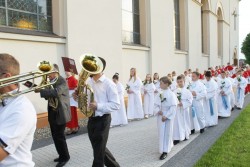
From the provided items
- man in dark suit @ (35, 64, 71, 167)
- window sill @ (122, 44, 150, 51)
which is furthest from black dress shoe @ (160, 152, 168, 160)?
window sill @ (122, 44, 150, 51)

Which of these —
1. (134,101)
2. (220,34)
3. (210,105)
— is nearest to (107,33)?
(134,101)

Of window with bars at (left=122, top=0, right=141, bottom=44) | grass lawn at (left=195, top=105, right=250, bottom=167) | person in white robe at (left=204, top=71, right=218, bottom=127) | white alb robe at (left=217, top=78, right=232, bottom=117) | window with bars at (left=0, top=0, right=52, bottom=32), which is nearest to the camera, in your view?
grass lawn at (left=195, top=105, right=250, bottom=167)

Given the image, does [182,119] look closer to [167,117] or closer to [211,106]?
[167,117]

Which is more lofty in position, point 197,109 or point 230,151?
point 197,109

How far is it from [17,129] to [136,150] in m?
5.36

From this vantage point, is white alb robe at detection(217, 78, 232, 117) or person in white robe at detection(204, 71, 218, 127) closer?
person in white robe at detection(204, 71, 218, 127)

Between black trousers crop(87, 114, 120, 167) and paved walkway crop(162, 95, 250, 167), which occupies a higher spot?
black trousers crop(87, 114, 120, 167)

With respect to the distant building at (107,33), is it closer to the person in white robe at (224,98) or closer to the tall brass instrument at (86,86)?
the person in white robe at (224,98)

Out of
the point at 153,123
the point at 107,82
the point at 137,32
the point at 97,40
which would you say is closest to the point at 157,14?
the point at 137,32

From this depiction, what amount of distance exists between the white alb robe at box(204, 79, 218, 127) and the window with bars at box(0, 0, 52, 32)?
217 inches

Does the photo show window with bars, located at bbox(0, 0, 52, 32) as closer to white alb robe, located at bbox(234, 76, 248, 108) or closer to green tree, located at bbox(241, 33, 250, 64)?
white alb robe, located at bbox(234, 76, 248, 108)

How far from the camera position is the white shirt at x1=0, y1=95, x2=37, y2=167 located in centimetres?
228

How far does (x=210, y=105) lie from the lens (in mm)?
10859

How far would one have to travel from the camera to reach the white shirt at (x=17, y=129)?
2277 millimetres
